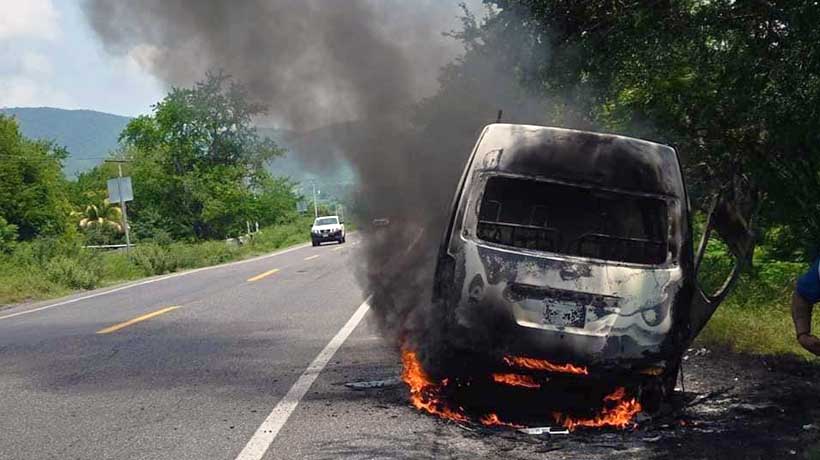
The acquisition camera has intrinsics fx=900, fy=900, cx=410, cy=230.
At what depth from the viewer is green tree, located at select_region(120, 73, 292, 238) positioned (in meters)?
13.2

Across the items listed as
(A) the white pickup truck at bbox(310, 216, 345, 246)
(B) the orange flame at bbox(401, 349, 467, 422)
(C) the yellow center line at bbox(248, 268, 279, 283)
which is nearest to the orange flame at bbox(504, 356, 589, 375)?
(B) the orange flame at bbox(401, 349, 467, 422)

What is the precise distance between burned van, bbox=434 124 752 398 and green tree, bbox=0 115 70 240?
5767cm

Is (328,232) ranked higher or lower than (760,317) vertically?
lower

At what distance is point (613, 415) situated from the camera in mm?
6328

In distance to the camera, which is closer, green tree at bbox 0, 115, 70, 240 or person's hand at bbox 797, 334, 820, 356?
person's hand at bbox 797, 334, 820, 356

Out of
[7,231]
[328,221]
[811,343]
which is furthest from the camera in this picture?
[7,231]

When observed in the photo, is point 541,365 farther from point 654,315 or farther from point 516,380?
point 654,315

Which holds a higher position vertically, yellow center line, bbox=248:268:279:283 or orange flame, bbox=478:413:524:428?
orange flame, bbox=478:413:524:428

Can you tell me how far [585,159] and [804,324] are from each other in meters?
2.40

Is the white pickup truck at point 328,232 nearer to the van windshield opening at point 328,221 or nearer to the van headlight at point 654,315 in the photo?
the van windshield opening at point 328,221

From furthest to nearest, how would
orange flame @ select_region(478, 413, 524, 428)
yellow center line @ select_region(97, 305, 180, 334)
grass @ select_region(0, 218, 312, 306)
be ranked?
grass @ select_region(0, 218, 312, 306)
yellow center line @ select_region(97, 305, 180, 334)
orange flame @ select_region(478, 413, 524, 428)

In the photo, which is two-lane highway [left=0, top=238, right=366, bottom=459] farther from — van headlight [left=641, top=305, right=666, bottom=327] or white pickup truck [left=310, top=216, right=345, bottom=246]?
white pickup truck [left=310, top=216, right=345, bottom=246]

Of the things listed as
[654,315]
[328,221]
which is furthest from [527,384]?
[328,221]

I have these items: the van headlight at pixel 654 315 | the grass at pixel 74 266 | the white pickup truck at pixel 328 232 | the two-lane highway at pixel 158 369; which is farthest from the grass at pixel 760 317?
the white pickup truck at pixel 328 232
